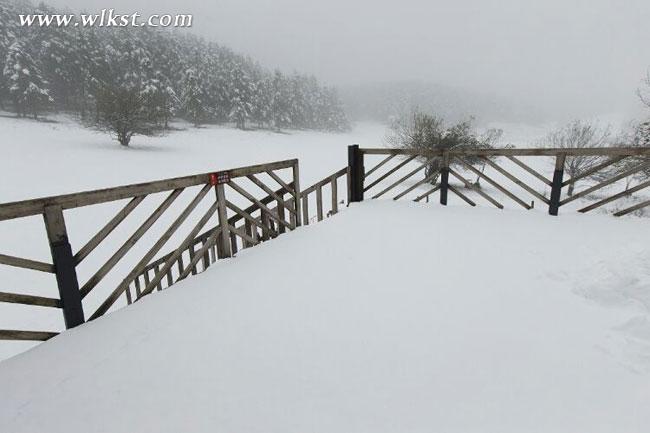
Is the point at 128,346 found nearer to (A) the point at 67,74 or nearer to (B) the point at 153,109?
(B) the point at 153,109

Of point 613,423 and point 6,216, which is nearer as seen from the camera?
point 613,423

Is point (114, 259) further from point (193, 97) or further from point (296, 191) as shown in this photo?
point (193, 97)

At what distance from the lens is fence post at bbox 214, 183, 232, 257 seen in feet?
15.8

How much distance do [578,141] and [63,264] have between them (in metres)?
29.7

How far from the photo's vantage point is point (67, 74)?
44.4 metres

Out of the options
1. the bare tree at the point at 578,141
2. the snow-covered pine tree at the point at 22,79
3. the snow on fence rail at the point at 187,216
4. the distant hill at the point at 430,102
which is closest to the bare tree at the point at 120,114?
the snow-covered pine tree at the point at 22,79

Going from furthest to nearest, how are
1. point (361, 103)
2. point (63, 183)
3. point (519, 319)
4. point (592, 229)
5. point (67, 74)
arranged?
point (361, 103), point (67, 74), point (63, 183), point (592, 229), point (519, 319)

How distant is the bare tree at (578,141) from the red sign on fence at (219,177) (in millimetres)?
23387

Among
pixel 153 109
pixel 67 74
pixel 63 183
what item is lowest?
pixel 63 183

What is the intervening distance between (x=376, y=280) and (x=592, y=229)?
4.24m

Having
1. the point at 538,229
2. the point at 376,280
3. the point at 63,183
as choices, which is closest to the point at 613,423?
the point at 376,280

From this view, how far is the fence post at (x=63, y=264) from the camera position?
3208 millimetres

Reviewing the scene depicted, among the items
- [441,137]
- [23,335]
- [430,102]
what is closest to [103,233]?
[23,335]

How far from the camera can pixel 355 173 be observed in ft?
28.2
